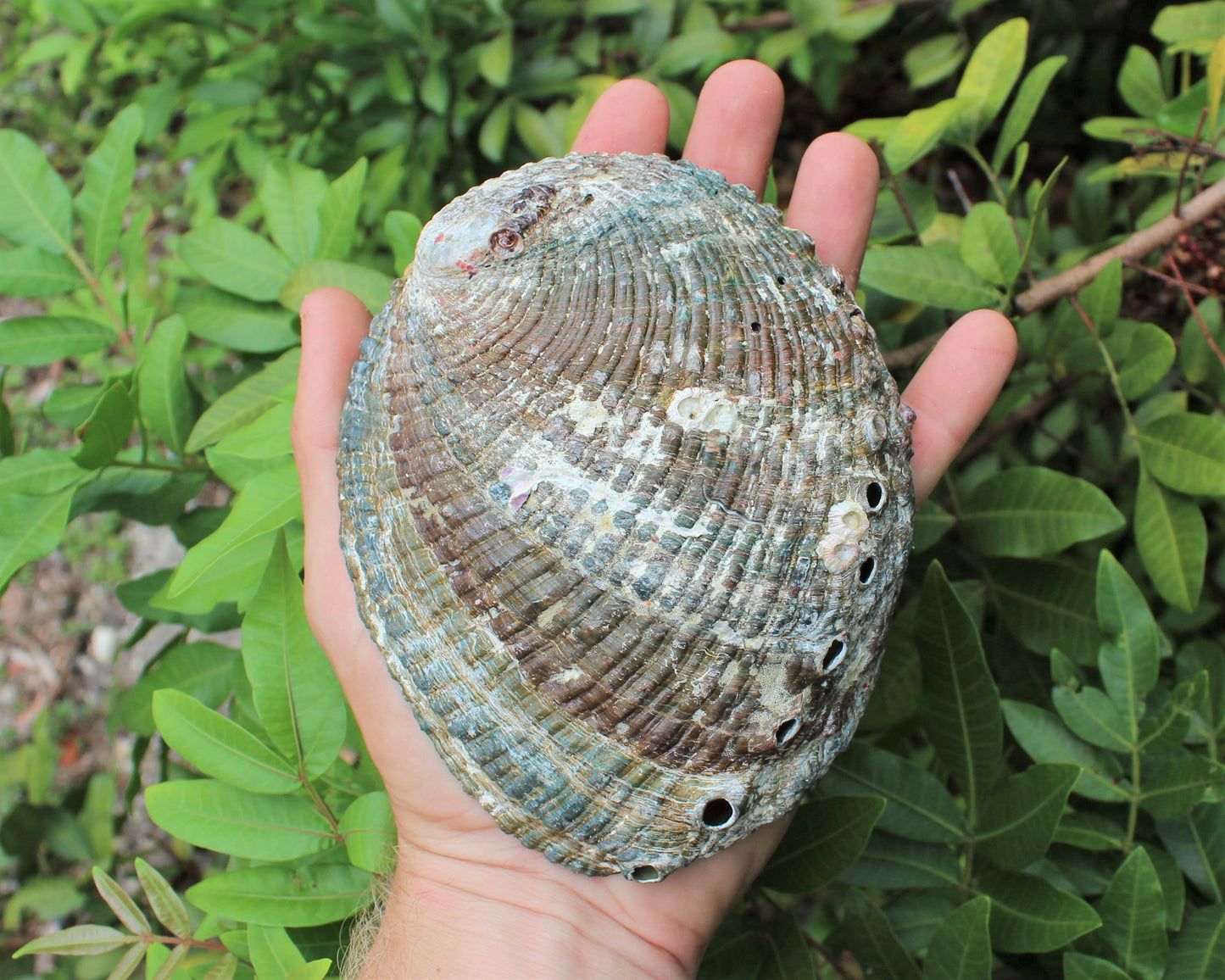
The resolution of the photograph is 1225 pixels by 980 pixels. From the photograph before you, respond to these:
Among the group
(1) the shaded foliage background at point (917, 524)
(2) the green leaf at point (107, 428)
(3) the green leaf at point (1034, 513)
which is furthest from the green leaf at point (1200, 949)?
(2) the green leaf at point (107, 428)

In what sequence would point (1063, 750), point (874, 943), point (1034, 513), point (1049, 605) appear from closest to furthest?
point (874, 943)
point (1063, 750)
point (1034, 513)
point (1049, 605)

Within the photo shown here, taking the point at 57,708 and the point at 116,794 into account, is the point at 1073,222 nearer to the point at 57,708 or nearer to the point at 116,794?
the point at 116,794

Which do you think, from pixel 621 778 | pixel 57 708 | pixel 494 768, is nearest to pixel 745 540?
pixel 621 778

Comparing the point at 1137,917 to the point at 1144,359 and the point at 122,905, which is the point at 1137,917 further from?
the point at 122,905

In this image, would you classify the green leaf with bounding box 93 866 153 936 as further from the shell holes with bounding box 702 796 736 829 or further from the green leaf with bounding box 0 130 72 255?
the green leaf with bounding box 0 130 72 255

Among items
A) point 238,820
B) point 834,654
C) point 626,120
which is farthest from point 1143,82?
point 238,820

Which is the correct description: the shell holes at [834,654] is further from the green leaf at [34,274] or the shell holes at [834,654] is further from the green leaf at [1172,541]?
the green leaf at [34,274]

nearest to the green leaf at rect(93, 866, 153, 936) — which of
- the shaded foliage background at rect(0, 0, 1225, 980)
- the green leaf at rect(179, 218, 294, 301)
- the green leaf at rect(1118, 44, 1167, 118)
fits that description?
the shaded foliage background at rect(0, 0, 1225, 980)
